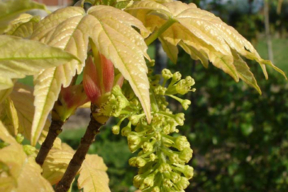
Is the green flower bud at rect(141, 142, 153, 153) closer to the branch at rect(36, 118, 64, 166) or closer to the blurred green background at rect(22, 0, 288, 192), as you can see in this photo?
the branch at rect(36, 118, 64, 166)

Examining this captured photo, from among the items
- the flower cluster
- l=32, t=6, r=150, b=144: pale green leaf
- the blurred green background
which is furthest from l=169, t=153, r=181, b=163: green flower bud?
the blurred green background

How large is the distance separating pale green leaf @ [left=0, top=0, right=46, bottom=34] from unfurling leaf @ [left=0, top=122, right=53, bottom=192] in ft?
0.51

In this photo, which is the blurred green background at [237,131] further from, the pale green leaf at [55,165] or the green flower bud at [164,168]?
the green flower bud at [164,168]

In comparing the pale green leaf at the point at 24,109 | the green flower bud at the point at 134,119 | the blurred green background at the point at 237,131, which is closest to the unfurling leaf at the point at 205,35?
the green flower bud at the point at 134,119

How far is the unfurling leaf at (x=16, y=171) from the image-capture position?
0.44 m

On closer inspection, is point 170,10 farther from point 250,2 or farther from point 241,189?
point 250,2

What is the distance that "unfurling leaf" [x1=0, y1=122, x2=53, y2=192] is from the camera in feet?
1.44

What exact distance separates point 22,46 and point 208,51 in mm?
361

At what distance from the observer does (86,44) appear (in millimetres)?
582

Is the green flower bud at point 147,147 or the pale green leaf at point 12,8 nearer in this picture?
the pale green leaf at point 12,8

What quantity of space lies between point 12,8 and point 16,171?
8.6 inches

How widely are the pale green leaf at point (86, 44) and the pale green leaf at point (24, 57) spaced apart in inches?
1.5

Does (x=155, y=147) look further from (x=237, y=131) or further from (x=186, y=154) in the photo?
(x=237, y=131)

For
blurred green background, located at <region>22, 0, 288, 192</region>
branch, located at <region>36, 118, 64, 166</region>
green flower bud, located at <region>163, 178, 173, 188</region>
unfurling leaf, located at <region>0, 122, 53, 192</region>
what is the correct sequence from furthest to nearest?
blurred green background, located at <region>22, 0, 288, 192</region> → branch, located at <region>36, 118, 64, 166</region> → green flower bud, located at <region>163, 178, 173, 188</region> → unfurling leaf, located at <region>0, 122, 53, 192</region>
